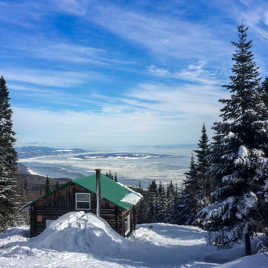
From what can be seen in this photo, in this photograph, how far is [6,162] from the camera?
78.3ft

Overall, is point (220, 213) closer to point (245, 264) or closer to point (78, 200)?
point (245, 264)

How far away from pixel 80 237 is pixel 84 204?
507cm

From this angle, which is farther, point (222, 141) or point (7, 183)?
point (7, 183)

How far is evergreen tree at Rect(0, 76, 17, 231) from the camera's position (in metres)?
23.3

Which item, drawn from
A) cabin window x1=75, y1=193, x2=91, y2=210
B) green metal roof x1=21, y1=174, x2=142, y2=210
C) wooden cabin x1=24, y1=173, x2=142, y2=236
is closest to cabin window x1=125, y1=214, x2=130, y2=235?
wooden cabin x1=24, y1=173, x2=142, y2=236

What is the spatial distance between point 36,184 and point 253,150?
181496mm

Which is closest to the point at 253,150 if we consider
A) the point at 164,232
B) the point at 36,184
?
the point at 164,232

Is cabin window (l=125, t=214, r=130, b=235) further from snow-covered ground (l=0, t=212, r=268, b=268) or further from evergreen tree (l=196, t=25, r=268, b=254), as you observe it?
evergreen tree (l=196, t=25, r=268, b=254)

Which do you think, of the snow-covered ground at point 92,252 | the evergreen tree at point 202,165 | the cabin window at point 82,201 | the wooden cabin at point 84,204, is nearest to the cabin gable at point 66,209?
the wooden cabin at point 84,204

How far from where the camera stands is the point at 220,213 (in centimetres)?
1302

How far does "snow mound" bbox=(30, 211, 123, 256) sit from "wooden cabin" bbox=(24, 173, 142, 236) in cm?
218

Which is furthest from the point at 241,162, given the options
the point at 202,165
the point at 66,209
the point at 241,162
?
the point at 202,165

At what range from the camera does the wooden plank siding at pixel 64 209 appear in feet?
69.6

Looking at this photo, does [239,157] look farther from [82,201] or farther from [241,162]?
[82,201]
